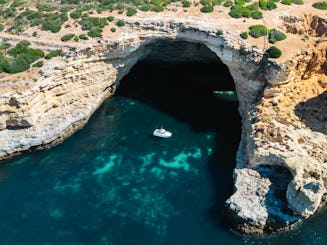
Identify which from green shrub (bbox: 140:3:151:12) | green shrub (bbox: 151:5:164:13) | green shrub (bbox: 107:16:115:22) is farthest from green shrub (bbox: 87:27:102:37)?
green shrub (bbox: 151:5:164:13)

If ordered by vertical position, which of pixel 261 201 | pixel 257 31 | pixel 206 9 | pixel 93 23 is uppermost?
pixel 206 9

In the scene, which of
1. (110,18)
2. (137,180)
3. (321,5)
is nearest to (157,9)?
(110,18)

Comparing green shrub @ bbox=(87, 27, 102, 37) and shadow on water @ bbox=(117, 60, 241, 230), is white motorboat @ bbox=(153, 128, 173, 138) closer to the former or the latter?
shadow on water @ bbox=(117, 60, 241, 230)

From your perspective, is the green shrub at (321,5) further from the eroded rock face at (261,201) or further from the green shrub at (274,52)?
the eroded rock face at (261,201)

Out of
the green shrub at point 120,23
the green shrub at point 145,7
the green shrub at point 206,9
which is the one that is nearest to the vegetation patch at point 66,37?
the green shrub at point 120,23

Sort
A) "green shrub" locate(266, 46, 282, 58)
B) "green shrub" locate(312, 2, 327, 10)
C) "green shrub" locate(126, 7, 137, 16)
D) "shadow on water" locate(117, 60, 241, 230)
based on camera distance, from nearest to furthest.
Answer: "shadow on water" locate(117, 60, 241, 230) → "green shrub" locate(266, 46, 282, 58) → "green shrub" locate(312, 2, 327, 10) → "green shrub" locate(126, 7, 137, 16)

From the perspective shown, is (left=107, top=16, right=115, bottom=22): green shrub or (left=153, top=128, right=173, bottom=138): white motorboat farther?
(left=107, top=16, right=115, bottom=22): green shrub

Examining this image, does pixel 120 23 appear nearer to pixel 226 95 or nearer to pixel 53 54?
pixel 53 54
